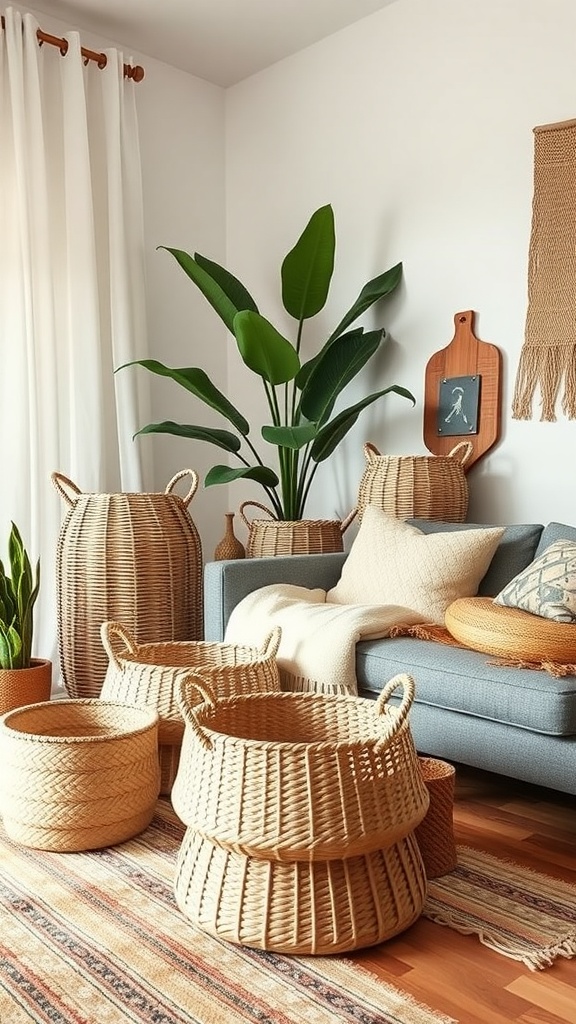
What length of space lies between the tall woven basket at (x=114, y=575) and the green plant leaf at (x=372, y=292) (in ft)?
2.74

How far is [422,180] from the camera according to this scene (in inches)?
134

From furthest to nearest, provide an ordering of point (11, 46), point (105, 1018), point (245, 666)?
point (11, 46)
point (245, 666)
point (105, 1018)

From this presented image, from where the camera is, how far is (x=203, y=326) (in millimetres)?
4176

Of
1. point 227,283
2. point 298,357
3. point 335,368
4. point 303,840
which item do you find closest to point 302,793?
point 303,840

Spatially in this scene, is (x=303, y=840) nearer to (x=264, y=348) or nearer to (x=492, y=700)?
(x=492, y=700)

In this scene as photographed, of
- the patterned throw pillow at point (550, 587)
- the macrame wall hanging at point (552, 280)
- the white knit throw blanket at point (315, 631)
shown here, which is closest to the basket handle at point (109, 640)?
the white knit throw blanket at point (315, 631)

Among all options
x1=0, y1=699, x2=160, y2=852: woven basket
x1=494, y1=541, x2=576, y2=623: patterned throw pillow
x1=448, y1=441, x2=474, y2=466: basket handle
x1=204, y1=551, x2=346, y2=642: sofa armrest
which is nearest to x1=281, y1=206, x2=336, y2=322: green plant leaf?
A: x1=448, y1=441, x2=474, y2=466: basket handle

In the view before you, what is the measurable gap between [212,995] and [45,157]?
120 inches

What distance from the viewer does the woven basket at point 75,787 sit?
1.87 m

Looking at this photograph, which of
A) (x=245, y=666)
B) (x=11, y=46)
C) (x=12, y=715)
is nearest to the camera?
(x=12, y=715)

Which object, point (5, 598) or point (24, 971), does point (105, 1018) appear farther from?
point (5, 598)

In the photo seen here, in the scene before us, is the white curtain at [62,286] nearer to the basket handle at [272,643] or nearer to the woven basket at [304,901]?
the basket handle at [272,643]

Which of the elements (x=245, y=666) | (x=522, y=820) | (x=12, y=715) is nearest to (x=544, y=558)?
(x=522, y=820)

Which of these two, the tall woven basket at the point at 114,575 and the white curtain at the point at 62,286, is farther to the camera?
the white curtain at the point at 62,286
